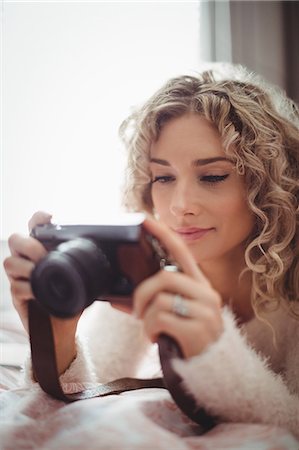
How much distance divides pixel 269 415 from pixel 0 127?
Answer: 1.78 ft

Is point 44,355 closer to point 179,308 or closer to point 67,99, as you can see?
point 179,308

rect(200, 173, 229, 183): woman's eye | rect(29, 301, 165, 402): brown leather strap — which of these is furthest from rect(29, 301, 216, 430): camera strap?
rect(200, 173, 229, 183): woman's eye

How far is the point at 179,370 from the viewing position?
0.50m

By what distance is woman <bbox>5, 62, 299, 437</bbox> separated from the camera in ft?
1.68

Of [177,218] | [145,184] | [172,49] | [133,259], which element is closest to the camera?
[133,259]

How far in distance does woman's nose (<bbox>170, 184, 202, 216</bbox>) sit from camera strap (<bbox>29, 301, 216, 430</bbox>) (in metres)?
0.18

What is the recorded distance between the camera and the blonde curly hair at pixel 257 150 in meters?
0.67

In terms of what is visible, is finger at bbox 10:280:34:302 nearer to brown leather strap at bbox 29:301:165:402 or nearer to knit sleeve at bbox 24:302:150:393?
brown leather strap at bbox 29:301:165:402

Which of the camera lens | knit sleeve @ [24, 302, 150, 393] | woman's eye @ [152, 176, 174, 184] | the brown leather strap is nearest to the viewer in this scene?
the camera lens

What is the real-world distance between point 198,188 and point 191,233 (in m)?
0.06

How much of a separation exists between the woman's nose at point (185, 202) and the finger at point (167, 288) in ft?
0.48

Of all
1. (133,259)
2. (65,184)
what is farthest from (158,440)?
(65,184)

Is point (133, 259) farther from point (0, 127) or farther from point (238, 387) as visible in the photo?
point (0, 127)

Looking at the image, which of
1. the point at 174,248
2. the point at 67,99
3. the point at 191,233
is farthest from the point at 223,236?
the point at 67,99
